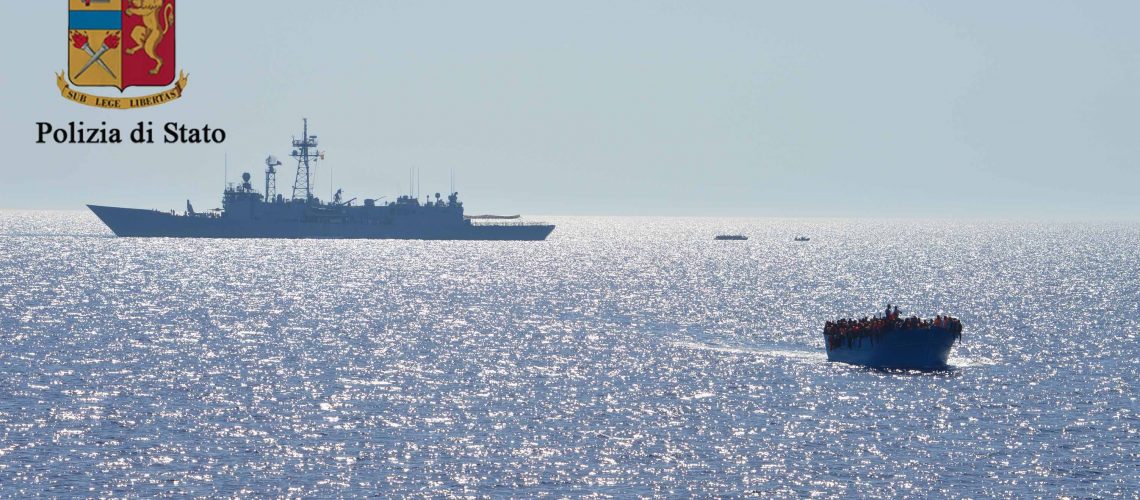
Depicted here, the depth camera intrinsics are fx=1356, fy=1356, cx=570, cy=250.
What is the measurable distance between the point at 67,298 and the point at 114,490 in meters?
76.8

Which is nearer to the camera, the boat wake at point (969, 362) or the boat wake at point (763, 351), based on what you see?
the boat wake at point (969, 362)

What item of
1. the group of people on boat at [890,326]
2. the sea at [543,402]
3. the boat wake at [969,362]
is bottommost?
the sea at [543,402]

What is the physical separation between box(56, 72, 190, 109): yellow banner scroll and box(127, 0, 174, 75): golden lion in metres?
2.04

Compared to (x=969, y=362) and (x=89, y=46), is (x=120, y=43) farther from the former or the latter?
(x=969, y=362)

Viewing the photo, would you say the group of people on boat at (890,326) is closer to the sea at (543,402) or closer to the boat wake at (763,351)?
the sea at (543,402)

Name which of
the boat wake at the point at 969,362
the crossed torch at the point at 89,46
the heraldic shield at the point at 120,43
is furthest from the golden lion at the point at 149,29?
the boat wake at the point at 969,362

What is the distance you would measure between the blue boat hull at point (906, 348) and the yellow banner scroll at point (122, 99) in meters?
33.9

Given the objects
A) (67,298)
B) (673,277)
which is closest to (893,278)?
(673,277)

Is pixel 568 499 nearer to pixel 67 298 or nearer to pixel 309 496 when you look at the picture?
pixel 309 496

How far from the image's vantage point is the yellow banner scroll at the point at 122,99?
5941cm

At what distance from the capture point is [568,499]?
121ft

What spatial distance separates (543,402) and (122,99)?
23751mm

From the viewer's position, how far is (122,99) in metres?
60.3

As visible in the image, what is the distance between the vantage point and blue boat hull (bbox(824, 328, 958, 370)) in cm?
6417
